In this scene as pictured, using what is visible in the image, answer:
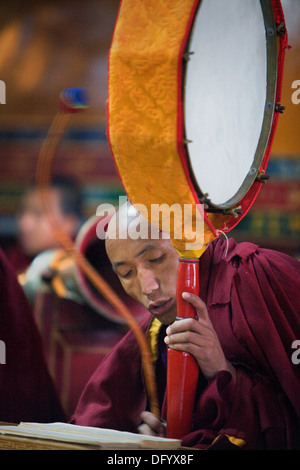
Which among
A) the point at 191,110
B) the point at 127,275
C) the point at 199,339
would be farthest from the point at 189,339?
the point at 191,110

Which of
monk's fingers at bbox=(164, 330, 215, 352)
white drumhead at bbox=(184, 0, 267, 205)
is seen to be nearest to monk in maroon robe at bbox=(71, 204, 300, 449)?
monk's fingers at bbox=(164, 330, 215, 352)

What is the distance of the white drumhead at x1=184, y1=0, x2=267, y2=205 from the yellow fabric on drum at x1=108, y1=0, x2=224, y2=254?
0.04m

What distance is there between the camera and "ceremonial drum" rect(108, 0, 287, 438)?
132cm

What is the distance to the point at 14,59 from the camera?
6.84 ft

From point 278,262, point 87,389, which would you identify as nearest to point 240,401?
point 278,262

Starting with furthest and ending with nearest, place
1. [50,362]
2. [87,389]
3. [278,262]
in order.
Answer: [50,362], [87,389], [278,262]

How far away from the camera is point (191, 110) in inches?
53.9

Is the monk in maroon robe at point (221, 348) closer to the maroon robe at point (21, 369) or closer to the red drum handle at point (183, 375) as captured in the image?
the red drum handle at point (183, 375)

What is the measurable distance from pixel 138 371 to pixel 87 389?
18cm

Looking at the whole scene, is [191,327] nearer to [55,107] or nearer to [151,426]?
[151,426]

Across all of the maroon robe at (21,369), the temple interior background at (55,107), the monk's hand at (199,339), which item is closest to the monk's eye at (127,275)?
the temple interior background at (55,107)

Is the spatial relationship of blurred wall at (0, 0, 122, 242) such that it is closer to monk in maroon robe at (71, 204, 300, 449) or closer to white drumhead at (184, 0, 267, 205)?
monk in maroon robe at (71, 204, 300, 449)

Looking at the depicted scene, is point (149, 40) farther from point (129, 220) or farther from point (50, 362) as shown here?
point (50, 362)

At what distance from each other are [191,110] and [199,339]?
0.58 m
